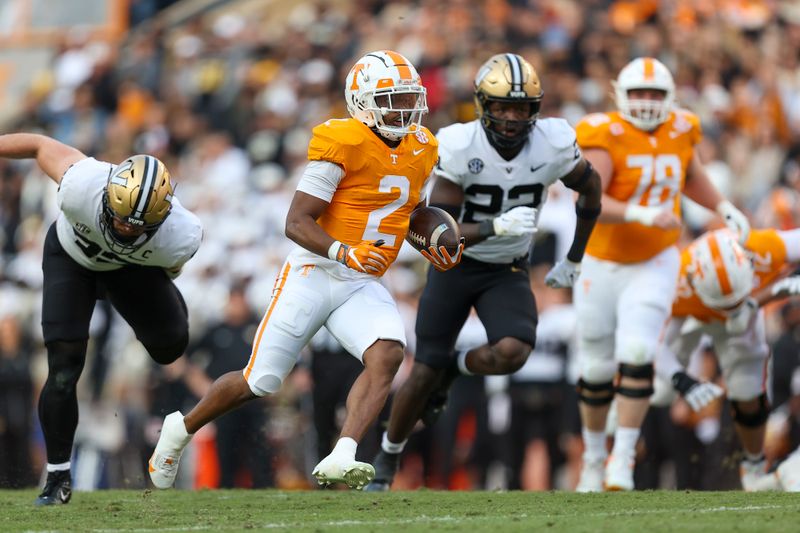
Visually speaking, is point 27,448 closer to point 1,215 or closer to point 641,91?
point 1,215

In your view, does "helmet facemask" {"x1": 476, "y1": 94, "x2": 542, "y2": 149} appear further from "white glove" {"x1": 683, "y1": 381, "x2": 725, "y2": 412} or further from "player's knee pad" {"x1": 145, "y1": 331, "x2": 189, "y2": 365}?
"white glove" {"x1": 683, "y1": 381, "x2": 725, "y2": 412}

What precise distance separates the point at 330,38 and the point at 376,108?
29.3 feet

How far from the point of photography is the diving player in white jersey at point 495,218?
7340 mm

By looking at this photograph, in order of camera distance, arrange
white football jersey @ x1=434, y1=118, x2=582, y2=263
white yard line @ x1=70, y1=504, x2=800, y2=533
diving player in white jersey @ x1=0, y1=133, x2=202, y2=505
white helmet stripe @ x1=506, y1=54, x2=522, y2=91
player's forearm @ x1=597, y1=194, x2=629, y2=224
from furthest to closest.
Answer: player's forearm @ x1=597, y1=194, x2=629, y2=224 < white football jersey @ x1=434, y1=118, x2=582, y2=263 < white helmet stripe @ x1=506, y1=54, x2=522, y2=91 < diving player in white jersey @ x1=0, y1=133, x2=202, y2=505 < white yard line @ x1=70, y1=504, x2=800, y2=533

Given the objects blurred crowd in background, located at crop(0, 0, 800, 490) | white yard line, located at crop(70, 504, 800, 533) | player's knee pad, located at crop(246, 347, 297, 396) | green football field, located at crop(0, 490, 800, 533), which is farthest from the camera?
blurred crowd in background, located at crop(0, 0, 800, 490)

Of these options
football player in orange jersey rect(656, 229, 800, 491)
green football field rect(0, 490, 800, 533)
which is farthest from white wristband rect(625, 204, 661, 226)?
green football field rect(0, 490, 800, 533)

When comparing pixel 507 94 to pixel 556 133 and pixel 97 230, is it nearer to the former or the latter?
pixel 556 133

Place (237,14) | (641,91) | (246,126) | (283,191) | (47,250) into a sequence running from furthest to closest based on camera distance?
1. (237,14)
2. (246,126)
3. (283,191)
4. (641,91)
5. (47,250)

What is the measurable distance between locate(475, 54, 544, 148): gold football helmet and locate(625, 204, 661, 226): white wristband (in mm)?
980

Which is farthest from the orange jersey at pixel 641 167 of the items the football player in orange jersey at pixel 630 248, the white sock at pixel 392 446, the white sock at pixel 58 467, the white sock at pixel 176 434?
the white sock at pixel 58 467

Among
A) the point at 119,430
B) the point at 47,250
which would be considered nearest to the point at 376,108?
the point at 47,250

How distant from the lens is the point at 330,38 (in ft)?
50.2

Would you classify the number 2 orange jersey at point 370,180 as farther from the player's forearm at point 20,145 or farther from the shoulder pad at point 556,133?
the player's forearm at point 20,145

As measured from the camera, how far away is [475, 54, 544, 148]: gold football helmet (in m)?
7.29
